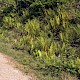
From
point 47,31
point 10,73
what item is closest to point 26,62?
point 10,73

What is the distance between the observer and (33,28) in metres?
13.2

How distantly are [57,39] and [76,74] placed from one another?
10.1ft

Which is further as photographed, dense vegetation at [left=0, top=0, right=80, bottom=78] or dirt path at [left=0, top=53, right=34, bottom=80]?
dense vegetation at [left=0, top=0, right=80, bottom=78]

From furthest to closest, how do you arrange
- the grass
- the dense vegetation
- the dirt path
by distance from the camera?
the dense vegetation < the grass < the dirt path

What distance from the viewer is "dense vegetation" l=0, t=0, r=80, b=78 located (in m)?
10.0

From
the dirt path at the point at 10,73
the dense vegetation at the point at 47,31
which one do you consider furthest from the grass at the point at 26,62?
the dirt path at the point at 10,73

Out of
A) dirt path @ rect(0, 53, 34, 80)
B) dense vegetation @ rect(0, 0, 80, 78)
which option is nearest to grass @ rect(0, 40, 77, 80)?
dense vegetation @ rect(0, 0, 80, 78)

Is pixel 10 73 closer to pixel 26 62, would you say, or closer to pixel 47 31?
pixel 26 62

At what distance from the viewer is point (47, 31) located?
12.7 metres

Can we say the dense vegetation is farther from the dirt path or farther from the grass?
the dirt path

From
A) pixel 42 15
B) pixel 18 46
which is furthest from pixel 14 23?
pixel 18 46

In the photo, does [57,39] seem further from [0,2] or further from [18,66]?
[0,2]

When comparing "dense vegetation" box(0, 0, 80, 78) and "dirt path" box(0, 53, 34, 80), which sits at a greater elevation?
"dirt path" box(0, 53, 34, 80)

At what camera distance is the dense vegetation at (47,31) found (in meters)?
10.0
